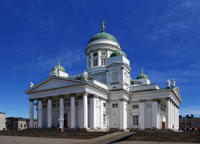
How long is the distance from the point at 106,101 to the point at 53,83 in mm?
11471

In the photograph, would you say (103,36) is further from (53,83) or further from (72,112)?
(72,112)

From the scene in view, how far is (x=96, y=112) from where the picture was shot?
4156cm

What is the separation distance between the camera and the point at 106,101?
45.2 meters

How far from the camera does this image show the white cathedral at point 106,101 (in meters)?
40.6

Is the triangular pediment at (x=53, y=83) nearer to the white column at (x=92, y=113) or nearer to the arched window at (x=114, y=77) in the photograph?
the white column at (x=92, y=113)

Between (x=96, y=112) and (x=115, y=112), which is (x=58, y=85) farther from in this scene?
(x=115, y=112)

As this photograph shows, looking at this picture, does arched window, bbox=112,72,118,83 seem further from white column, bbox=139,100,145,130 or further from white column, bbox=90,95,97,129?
white column, bbox=90,95,97,129

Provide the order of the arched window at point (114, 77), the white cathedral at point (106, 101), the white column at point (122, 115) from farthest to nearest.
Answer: the arched window at point (114, 77) < the white column at point (122, 115) < the white cathedral at point (106, 101)

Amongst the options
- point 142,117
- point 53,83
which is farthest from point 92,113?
point 142,117

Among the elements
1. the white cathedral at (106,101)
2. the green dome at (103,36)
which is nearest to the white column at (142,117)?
the white cathedral at (106,101)

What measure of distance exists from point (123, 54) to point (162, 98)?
13.0 m

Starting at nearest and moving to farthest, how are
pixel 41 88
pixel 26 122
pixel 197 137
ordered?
pixel 197 137 < pixel 41 88 < pixel 26 122

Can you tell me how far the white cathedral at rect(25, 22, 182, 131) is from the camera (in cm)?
4056

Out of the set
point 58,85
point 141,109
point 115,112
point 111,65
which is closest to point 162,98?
point 141,109
